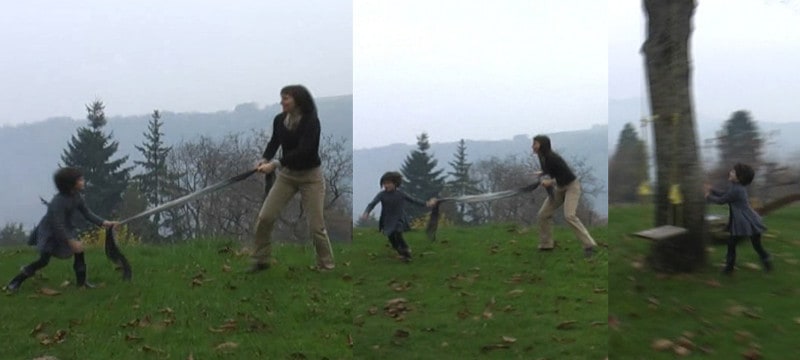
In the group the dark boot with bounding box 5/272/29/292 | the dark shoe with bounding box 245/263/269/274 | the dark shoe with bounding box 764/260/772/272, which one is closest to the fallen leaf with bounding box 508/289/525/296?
the dark shoe with bounding box 764/260/772/272

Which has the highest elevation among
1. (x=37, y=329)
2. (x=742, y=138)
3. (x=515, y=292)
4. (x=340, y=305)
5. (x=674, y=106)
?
(x=674, y=106)

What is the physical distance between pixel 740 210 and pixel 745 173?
0.61 feet

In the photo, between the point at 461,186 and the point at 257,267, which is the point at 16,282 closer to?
the point at 257,267

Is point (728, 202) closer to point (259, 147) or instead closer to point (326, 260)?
point (326, 260)

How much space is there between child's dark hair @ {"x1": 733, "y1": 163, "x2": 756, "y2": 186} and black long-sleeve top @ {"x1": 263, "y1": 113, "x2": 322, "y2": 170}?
7.77ft

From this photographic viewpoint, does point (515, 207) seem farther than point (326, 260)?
No

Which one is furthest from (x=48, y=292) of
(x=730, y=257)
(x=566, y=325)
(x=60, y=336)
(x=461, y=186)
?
(x=730, y=257)

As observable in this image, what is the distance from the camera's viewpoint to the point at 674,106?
14.7 feet

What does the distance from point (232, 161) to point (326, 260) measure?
33.6 inches

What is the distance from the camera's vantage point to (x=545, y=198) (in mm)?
4949

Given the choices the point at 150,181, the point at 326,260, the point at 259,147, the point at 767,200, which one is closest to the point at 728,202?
the point at 767,200

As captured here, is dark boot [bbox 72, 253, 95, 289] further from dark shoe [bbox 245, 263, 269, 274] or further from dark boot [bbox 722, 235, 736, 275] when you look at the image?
dark boot [bbox 722, 235, 736, 275]

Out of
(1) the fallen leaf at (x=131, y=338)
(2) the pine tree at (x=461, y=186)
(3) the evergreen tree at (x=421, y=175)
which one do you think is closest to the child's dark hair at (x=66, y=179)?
(1) the fallen leaf at (x=131, y=338)

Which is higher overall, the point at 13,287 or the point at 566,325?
the point at 13,287
